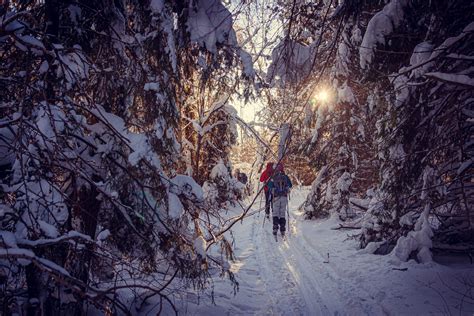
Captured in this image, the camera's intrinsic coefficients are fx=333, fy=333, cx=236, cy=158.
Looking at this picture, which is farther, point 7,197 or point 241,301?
point 241,301

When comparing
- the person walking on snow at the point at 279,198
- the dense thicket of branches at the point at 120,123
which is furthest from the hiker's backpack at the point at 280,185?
the dense thicket of branches at the point at 120,123

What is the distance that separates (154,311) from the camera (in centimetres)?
454

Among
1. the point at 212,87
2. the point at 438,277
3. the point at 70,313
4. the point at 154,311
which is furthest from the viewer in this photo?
the point at 438,277

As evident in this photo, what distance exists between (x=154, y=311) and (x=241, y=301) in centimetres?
147

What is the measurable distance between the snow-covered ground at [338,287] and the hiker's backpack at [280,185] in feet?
6.95

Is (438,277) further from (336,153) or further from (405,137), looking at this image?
(336,153)

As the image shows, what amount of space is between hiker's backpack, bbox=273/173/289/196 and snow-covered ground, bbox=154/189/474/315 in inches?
83.4

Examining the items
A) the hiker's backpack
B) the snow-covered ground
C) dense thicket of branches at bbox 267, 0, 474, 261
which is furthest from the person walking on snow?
dense thicket of branches at bbox 267, 0, 474, 261

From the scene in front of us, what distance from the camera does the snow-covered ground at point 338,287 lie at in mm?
4688

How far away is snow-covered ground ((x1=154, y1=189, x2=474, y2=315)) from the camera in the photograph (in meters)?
4.69

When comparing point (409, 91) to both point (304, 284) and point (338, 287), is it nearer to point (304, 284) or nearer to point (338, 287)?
point (338, 287)

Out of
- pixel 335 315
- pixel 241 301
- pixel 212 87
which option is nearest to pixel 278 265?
pixel 241 301

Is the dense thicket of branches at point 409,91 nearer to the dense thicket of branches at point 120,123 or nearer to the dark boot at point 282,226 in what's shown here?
the dense thicket of branches at point 120,123

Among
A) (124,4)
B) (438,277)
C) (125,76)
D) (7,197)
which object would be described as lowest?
(438,277)
